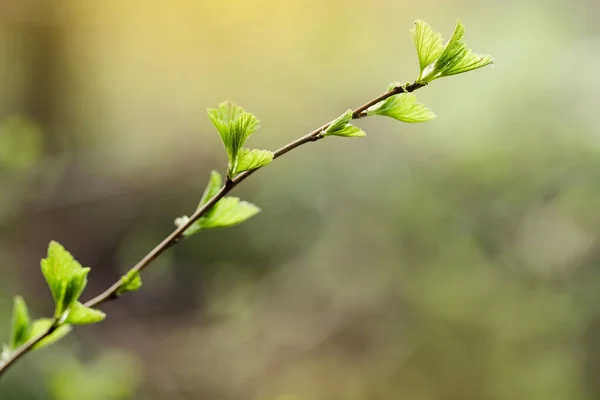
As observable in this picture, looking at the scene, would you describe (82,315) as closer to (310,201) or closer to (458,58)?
(458,58)

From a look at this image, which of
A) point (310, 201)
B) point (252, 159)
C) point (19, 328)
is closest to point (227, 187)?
point (252, 159)

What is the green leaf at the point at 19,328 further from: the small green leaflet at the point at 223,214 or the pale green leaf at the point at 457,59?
the pale green leaf at the point at 457,59

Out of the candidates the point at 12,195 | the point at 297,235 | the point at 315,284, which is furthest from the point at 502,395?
the point at 12,195

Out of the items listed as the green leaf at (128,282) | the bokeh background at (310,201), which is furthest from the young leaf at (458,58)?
the bokeh background at (310,201)

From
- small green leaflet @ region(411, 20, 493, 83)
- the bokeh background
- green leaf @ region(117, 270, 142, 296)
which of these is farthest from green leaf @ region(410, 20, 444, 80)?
the bokeh background

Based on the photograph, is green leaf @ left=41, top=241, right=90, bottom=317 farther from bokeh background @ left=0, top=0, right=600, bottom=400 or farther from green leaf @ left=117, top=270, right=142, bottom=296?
bokeh background @ left=0, top=0, right=600, bottom=400

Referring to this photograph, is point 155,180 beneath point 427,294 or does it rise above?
above

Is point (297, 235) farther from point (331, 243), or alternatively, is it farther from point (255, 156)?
point (255, 156)
